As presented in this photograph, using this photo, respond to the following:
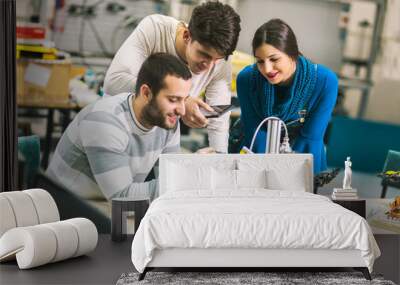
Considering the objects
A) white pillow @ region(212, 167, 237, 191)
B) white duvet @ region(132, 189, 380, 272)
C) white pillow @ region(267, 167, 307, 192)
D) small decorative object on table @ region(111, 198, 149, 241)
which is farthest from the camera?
small decorative object on table @ region(111, 198, 149, 241)

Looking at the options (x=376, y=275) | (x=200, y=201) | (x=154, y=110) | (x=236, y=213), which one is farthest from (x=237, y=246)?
(x=154, y=110)

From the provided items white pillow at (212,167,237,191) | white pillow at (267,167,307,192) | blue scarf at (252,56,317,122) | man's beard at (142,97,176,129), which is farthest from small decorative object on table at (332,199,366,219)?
man's beard at (142,97,176,129)

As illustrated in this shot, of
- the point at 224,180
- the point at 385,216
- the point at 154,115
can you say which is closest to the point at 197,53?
the point at 154,115

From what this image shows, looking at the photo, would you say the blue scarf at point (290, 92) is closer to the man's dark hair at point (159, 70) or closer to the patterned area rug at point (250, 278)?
the man's dark hair at point (159, 70)

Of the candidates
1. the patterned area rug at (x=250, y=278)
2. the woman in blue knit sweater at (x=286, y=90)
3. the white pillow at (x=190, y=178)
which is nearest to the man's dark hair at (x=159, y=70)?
the woman in blue knit sweater at (x=286, y=90)

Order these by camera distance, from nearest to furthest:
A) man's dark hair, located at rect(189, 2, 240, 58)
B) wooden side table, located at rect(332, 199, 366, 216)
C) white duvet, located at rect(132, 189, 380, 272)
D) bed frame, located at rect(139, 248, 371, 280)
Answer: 1. white duvet, located at rect(132, 189, 380, 272)
2. bed frame, located at rect(139, 248, 371, 280)
3. wooden side table, located at rect(332, 199, 366, 216)
4. man's dark hair, located at rect(189, 2, 240, 58)

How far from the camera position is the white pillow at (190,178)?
21.8 feet

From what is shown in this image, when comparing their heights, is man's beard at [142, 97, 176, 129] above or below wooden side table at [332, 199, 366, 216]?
above

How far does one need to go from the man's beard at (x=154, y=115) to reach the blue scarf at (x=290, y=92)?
0.98 meters

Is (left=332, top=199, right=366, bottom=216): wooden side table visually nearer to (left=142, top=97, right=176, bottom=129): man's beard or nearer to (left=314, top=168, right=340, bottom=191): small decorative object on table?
(left=314, top=168, right=340, bottom=191): small decorative object on table

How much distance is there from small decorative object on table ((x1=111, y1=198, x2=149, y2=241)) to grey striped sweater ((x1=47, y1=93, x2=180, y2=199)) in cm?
49

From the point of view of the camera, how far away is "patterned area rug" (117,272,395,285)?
5.26m

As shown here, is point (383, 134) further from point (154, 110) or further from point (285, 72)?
point (154, 110)

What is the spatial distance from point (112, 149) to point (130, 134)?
242 mm
